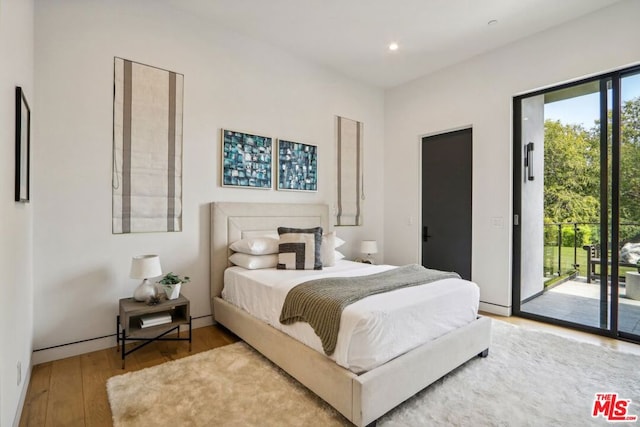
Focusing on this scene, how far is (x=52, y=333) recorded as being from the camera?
2.50m

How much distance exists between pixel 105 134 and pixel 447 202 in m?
3.98

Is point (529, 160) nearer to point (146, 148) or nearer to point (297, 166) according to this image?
point (297, 166)

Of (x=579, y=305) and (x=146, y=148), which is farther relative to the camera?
(x=579, y=305)

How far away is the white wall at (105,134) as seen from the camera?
2484 mm

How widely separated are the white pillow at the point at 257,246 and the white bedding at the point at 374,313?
205 mm

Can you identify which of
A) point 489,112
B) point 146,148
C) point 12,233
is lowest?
point 12,233

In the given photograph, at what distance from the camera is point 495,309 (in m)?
3.75

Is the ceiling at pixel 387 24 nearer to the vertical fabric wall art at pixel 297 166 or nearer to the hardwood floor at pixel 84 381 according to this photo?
the vertical fabric wall art at pixel 297 166

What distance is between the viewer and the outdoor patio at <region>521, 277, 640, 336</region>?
2.94 metres

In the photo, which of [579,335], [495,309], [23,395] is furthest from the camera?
[495,309]

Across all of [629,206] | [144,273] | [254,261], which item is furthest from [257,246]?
[629,206]

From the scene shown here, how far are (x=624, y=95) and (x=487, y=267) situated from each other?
215cm

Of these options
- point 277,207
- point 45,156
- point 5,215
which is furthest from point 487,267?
point 45,156

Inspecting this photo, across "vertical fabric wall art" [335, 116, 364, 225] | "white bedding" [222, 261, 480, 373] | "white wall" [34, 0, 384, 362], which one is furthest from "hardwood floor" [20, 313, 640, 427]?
"vertical fabric wall art" [335, 116, 364, 225]
